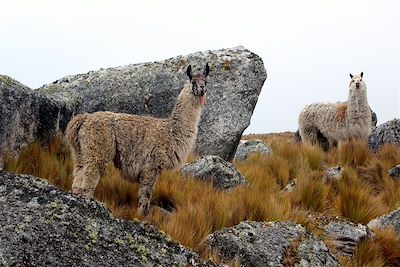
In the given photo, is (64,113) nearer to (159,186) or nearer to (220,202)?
(159,186)

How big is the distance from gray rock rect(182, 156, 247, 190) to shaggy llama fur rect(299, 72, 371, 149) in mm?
6914

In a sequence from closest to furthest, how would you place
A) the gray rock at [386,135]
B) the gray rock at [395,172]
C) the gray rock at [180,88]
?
1. the gray rock at [395,172]
2. the gray rock at [180,88]
3. the gray rock at [386,135]

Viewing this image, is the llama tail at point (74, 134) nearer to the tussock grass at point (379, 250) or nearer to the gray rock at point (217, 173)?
the gray rock at point (217, 173)

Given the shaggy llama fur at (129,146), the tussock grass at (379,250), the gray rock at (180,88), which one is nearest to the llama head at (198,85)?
the shaggy llama fur at (129,146)

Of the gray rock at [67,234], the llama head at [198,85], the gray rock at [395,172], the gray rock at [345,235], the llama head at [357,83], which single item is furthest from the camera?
the llama head at [357,83]

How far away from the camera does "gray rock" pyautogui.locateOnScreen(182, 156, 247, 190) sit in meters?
7.93

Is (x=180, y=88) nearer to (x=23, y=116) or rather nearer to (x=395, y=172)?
(x=23, y=116)

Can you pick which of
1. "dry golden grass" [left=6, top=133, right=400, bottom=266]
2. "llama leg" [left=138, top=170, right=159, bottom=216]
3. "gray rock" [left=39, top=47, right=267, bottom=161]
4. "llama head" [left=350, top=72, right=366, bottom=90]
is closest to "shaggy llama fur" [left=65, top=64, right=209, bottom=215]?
"llama leg" [left=138, top=170, right=159, bottom=216]

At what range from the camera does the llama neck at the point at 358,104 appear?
46.6 ft

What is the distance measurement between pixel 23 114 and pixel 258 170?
4158 millimetres

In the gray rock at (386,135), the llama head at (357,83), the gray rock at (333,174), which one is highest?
the llama head at (357,83)

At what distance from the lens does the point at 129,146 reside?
Answer: 7.08m

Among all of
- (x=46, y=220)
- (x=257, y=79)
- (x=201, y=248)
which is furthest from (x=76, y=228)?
(x=257, y=79)

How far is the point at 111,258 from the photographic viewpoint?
327 centimetres
